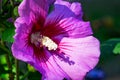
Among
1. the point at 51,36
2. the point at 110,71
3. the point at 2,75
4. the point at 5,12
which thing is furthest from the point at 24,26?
the point at 110,71

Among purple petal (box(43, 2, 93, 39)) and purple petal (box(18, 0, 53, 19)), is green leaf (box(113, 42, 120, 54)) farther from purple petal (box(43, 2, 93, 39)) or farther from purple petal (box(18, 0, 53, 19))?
purple petal (box(18, 0, 53, 19))

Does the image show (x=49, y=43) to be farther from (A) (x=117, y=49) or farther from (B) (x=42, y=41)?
(A) (x=117, y=49)

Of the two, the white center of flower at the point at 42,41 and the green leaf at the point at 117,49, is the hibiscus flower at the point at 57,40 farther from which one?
the green leaf at the point at 117,49

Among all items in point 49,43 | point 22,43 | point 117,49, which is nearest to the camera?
point 22,43

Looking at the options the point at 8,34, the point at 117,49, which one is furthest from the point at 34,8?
the point at 117,49

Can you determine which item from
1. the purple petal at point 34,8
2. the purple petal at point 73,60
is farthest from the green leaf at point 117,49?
the purple petal at point 34,8

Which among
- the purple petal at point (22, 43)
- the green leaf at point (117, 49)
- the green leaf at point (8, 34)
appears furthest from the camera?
the green leaf at point (117, 49)

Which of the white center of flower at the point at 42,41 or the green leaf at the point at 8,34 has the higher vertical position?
the green leaf at the point at 8,34

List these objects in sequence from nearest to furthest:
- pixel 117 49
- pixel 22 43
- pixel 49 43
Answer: pixel 22 43, pixel 49 43, pixel 117 49
